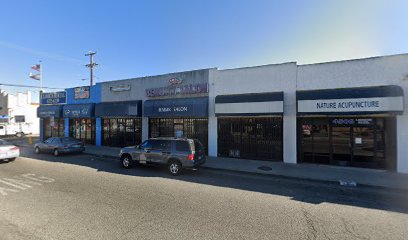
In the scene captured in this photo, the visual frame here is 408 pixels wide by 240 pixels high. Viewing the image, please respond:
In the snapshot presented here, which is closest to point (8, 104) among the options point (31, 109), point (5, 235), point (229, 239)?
point (31, 109)

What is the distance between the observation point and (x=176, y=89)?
16188 millimetres

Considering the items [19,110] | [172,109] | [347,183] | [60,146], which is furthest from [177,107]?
[19,110]

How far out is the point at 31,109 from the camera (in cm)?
4291

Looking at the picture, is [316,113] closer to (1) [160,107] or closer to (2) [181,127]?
(2) [181,127]

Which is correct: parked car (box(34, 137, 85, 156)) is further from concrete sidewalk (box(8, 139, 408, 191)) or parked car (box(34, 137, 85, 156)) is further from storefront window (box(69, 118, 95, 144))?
concrete sidewalk (box(8, 139, 408, 191))

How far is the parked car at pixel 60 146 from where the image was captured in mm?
15510

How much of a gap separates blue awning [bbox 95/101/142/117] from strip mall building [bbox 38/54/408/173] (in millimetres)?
91

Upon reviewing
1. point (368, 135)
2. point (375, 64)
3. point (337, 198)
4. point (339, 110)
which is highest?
point (375, 64)

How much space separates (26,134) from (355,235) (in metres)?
45.3

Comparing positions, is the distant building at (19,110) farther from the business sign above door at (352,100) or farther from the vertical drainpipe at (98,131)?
the business sign above door at (352,100)

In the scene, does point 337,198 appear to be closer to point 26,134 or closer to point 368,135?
point 368,135

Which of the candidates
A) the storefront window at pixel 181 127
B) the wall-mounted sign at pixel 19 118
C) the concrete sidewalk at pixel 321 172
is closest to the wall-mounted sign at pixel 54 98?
the storefront window at pixel 181 127

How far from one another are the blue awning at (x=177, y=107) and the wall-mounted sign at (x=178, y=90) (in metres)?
0.53

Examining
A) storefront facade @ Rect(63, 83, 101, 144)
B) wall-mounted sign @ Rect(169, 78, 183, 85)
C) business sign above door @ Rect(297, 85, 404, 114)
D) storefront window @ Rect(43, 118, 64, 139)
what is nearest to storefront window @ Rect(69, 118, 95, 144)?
storefront facade @ Rect(63, 83, 101, 144)
